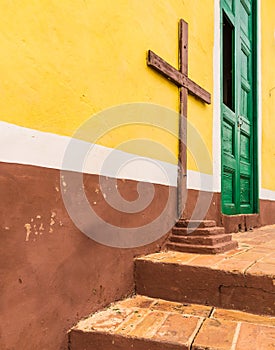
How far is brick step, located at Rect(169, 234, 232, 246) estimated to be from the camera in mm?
2600

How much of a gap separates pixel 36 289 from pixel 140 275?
859 millimetres

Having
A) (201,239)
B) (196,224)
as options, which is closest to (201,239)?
(201,239)

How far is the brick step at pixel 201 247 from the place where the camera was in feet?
8.29

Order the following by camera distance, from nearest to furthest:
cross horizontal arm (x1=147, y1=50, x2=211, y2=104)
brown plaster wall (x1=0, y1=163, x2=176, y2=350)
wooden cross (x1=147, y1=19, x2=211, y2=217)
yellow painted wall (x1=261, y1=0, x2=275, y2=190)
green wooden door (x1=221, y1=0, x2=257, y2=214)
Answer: brown plaster wall (x1=0, y1=163, x2=176, y2=350), cross horizontal arm (x1=147, y1=50, x2=211, y2=104), wooden cross (x1=147, y1=19, x2=211, y2=217), green wooden door (x1=221, y1=0, x2=257, y2=214), yellow painted wall (x1=261, y1=0, x2=275, y2=190)

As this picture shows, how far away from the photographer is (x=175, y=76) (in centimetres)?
296

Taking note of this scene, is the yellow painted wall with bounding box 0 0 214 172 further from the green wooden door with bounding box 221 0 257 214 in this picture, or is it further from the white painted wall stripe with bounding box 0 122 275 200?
the green wooden door with bounding box 221 0 257 214

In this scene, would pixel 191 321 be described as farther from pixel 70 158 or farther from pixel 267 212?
pixel 267 212

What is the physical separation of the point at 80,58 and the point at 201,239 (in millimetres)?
1575

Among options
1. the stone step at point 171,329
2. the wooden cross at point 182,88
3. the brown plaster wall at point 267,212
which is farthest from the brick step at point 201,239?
the brown plaster wall at point 267,212

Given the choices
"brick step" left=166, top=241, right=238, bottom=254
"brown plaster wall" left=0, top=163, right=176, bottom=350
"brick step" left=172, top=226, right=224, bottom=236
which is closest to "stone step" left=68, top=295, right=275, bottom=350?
"brown plaster wall" left=0, top=163, right=176, bottom=350

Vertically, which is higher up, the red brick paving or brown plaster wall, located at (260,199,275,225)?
brown plaster wall, located at (260,199,275,225)

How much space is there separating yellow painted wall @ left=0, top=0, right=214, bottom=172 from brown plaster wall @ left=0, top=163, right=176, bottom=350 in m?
0.32

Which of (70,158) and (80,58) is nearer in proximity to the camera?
(70,158)

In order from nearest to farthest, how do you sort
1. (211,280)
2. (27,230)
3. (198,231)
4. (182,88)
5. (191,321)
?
(27,230), (191,321), (211,280), (198,231), (182,88)
